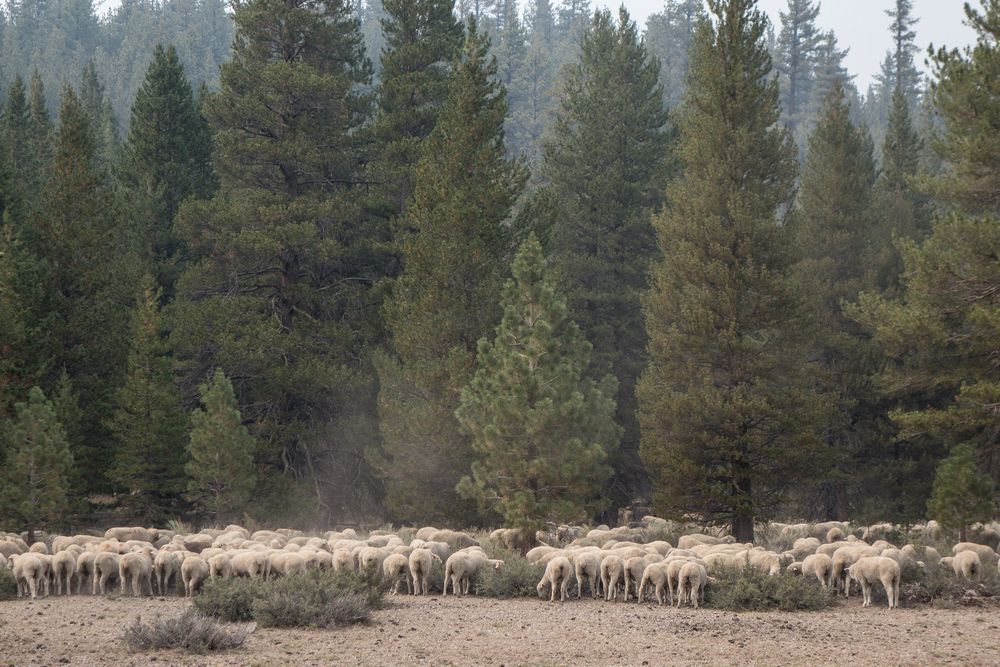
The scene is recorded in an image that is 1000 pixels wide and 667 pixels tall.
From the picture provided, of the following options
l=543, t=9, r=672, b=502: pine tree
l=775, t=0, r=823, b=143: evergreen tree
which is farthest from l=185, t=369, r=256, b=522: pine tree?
l=775, t=0, r=823, b=143: evergreen tree

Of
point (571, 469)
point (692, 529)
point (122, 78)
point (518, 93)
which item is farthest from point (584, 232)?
point (122, 78)

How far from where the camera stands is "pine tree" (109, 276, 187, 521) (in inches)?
1214

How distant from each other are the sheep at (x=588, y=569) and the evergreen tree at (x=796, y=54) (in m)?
101

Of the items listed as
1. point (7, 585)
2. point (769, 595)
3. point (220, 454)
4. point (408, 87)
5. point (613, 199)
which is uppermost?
point (408, 87)

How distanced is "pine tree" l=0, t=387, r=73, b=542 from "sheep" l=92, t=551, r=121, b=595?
289 inches

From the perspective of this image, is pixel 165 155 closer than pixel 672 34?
Yes

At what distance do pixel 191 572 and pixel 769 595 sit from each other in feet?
31.9

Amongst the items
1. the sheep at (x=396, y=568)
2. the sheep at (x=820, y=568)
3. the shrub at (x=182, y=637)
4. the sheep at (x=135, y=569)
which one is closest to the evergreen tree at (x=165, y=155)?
the sheep at (x=135, y=569)

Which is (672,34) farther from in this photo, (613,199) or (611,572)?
(611,572)

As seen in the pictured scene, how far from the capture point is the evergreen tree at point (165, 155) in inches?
1629

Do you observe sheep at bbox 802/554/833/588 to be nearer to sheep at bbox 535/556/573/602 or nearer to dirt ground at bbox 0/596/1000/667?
dirt ground at bbox 0/596/1000/667

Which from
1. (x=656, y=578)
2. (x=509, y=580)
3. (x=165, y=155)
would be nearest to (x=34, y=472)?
(x=509, y=580)

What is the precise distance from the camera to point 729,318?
28344 mm

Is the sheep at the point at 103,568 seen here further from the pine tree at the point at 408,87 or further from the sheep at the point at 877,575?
the pine tree at the point at 408,87
